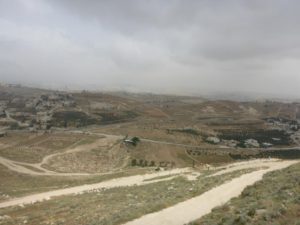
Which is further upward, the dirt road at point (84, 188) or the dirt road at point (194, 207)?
the dirt road at point (194, 207)

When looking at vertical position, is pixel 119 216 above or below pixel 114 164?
above

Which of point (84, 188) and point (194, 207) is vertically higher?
point (194, 207)

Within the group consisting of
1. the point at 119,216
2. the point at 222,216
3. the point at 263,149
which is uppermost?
the point at 222,216

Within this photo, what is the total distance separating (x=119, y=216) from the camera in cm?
2919

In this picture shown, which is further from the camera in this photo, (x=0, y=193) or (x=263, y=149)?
(x=263, y=149)

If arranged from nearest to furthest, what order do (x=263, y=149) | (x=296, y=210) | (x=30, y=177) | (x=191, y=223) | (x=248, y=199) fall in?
1. (x=296, y=210)
2. (x=191, y=223)
3. (x=248, y=199)
4. (x=30, y=177)
5. (x=263, y=149)

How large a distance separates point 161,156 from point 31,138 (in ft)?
175

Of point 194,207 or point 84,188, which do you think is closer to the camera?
point 194,207

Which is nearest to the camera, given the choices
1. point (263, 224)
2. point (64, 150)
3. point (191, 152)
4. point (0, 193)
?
point (263, 224)

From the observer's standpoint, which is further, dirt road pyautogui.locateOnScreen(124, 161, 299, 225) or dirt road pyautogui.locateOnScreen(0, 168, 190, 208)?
dirt road pyautogui.locateOnScreen(0, 168, 190, 208)

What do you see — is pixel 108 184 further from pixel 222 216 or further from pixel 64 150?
pixel 64 150

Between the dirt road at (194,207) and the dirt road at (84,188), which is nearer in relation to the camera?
the dirt road at (194,207)

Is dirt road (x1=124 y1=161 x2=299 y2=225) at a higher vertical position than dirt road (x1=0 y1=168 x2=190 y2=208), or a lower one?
Answer: higher

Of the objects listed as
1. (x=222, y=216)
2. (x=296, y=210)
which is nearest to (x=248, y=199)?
(x=222, y=216)
